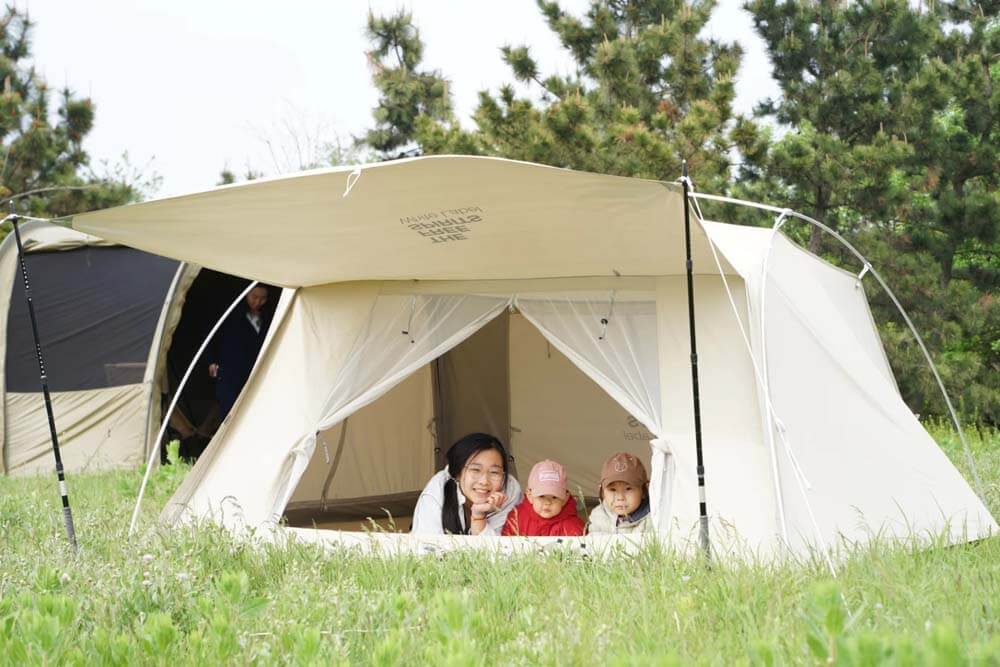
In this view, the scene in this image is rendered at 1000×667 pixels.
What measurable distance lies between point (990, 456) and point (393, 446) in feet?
11.8

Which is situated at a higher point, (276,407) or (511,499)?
(276,407)

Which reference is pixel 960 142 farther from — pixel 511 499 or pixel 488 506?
pixel 488 506

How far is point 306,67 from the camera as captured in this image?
28.9 metres

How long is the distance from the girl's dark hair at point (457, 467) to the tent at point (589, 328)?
45cm

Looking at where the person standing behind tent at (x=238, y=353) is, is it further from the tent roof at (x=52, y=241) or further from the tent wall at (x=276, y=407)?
the tent wall at (x=276, y=407)

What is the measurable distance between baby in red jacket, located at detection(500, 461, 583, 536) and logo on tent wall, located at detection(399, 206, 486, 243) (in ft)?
3.58

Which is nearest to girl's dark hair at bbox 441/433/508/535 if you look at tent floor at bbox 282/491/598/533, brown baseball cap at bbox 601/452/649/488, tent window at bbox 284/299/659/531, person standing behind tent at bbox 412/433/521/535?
person standing behind tent at bbox 412/433/521/535

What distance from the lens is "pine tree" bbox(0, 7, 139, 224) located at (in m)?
12.9

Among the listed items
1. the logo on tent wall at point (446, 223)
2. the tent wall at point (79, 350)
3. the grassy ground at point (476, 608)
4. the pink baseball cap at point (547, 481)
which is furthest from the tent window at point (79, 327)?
the logo on tent wall at point (446, 223)

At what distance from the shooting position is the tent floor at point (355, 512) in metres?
6.30

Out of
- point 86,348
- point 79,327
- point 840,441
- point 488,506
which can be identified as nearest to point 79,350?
point 86,348

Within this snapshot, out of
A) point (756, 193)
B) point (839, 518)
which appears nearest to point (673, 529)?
point (839, 518)

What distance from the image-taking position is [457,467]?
5.33 meters

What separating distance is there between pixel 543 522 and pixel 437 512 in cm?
49
